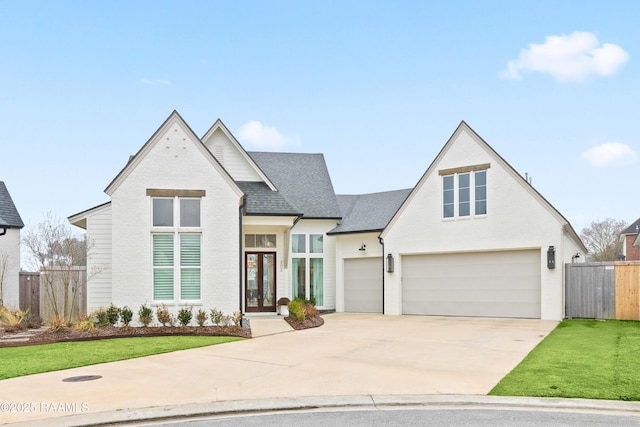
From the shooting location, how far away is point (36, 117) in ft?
60.6

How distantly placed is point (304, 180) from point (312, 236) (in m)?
3.14

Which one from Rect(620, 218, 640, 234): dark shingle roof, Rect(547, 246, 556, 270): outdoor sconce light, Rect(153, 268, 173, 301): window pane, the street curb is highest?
Rect(620, 218, 640, 234): dark shingle roof

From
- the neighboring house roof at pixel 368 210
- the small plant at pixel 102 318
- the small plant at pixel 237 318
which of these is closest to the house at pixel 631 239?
the neighboring house roof at pixel 368 210

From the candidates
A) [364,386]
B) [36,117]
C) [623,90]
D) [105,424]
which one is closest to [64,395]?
[105,424]

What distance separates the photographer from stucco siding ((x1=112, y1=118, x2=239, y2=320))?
15258 millimetres

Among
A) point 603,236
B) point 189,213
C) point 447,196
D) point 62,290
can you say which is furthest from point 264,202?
point 603,236

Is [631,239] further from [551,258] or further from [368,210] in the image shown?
[551,258]

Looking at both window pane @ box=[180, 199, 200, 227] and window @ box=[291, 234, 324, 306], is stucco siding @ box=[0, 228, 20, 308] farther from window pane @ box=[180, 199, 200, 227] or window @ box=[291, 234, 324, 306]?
window @ box=[291, 234, 324, 306]

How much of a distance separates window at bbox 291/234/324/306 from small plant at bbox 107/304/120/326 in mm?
8878

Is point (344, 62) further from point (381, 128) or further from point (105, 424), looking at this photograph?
point (105, 424)

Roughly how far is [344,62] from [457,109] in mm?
4976

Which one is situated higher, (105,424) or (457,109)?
(457,109)

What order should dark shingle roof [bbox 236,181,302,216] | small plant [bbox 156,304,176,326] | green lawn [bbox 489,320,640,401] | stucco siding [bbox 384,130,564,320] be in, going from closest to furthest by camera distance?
1. green lawn [bbox 489,320,640,401]
2. small plant [bbox 156,304,176,326]
3. stucco siding [bbox 384,130,564,320]
4. dark shingle roof [bbox 236,181,302,216]

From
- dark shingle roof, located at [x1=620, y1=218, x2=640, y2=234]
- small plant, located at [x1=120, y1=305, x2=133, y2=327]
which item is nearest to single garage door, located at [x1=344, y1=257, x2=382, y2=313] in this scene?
small plant, located at [x1=120, y1=305, x2=133, y2=327]
